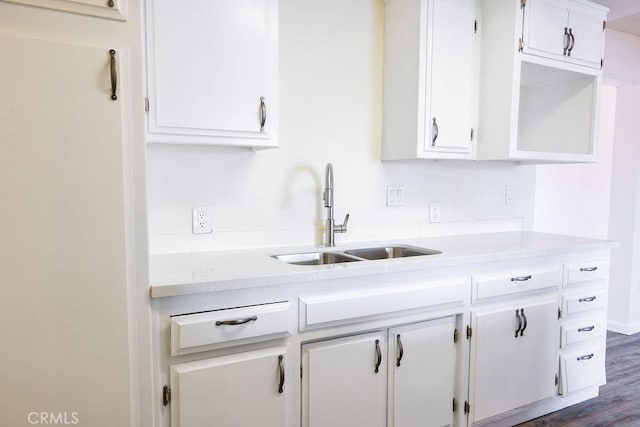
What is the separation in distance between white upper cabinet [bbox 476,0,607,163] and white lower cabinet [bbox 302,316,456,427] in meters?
1.13

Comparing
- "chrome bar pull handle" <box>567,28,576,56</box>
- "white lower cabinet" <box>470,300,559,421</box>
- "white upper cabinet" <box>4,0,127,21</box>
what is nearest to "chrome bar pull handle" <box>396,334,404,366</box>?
"white lower cabinet" <box>470,300,559,421</box>

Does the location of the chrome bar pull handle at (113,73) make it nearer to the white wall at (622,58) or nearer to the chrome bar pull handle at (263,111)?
the chrome bar pull handle at (263,111)

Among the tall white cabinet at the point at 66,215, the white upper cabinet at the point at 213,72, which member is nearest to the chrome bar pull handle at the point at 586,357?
the white upper cabinet at the point at 213,72

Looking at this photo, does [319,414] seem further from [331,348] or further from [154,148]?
[154,148]

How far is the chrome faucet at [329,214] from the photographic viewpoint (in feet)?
7.06

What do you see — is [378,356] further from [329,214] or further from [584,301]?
[584,301]

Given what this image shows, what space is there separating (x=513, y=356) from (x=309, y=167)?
55.2 inches

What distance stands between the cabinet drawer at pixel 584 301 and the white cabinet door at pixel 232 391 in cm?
164

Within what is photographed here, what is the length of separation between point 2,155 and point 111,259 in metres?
0.40

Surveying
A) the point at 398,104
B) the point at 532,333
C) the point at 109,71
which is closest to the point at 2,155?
the point at 109,71

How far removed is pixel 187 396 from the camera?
143 cm

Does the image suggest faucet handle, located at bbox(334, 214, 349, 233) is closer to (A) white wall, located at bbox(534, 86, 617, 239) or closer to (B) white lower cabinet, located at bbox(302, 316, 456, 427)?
(B) white lower cabinet, located at bbox(302, 316, 456, 427)

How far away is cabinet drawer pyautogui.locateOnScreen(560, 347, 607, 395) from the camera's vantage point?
7.72ft

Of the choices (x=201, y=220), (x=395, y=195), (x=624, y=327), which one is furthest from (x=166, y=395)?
(x=624, y=327)
